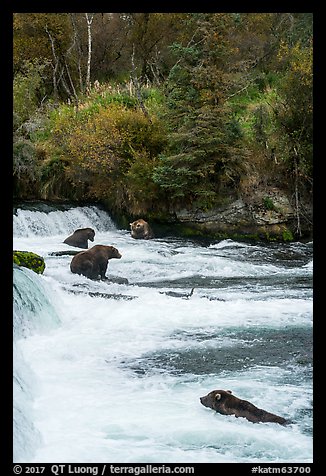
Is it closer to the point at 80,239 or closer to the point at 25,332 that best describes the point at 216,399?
the point at 25,332

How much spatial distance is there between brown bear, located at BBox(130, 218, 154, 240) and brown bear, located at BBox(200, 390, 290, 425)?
1089 centimetres

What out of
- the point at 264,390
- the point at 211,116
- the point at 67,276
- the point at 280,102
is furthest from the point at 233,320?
the point at 280,102

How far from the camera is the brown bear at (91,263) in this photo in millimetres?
11859

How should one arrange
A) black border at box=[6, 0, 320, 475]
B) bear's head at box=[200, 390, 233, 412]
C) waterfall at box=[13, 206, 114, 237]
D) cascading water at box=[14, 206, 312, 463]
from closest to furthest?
black border at box=[6, 0, 320, 475] < cascading water at box=[14, 206, 312, 463] < bear's head at box=[200, 390, 233, 412] < waterfall at box=[13, 206, 114, 237]

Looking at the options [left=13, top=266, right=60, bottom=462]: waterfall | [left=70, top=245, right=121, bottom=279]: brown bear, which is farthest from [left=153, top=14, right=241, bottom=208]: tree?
[left=13, top=266, right=60, bottom=462]: waterfall

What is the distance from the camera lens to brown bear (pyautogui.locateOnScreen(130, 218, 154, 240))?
1719 cm

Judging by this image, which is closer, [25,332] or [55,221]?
[25,332]

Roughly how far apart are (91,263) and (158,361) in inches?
174

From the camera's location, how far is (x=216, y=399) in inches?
252

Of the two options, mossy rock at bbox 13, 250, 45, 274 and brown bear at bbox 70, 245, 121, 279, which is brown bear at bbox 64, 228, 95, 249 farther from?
mossy rock at bbox 13, 250, 45, 274

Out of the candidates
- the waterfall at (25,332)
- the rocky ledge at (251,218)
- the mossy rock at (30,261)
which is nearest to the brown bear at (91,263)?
the mossy rock at (30,261)

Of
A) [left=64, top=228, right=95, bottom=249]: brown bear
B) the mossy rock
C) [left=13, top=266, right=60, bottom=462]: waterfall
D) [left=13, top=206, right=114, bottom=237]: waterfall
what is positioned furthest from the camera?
[left=13, top=206, right=114, bottom=237]: waterfall
